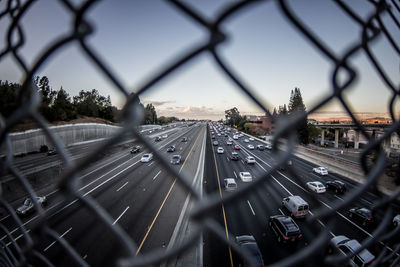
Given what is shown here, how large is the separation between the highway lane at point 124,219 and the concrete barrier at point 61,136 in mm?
8042

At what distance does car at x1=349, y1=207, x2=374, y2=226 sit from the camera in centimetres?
962

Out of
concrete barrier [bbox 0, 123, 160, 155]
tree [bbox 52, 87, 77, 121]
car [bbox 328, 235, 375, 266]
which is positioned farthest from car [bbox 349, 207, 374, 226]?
tree [bbox 52, 87, 77, 121]

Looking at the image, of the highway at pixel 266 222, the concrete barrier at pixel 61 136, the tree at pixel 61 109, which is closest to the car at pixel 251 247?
the highway at pixel 266 222

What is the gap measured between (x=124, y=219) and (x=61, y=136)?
24497 millimetres

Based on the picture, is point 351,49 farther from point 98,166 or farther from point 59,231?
point 98,166

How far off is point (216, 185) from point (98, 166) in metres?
13.8

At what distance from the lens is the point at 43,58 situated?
0.66 meters

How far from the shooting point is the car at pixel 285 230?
8184mm

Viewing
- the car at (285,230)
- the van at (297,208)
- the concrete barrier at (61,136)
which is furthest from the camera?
the concrete barrier at (61,136)

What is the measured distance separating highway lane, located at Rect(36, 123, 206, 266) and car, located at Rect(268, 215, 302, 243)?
4894 millimetres

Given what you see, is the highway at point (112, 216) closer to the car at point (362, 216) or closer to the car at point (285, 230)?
the car at point (285, 230)

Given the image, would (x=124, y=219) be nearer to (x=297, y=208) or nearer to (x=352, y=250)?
(x=297, y=208)

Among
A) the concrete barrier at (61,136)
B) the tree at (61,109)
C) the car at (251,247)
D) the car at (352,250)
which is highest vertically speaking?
the tree at (61,109)

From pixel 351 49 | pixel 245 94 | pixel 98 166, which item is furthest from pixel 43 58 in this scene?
pixel 98 166
